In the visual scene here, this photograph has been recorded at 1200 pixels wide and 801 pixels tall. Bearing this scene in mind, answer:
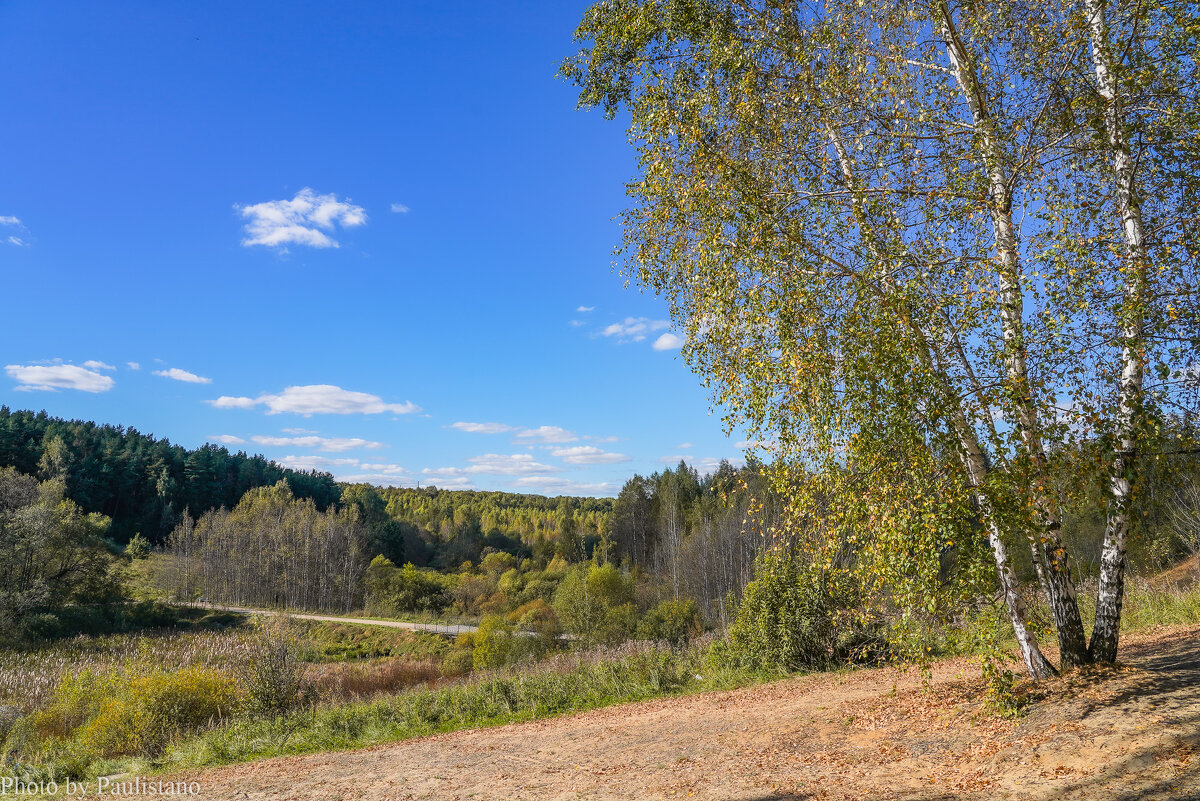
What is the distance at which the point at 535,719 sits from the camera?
12188 millimetres

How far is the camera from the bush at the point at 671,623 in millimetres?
27453

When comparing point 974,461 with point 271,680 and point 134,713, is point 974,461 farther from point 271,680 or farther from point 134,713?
point 134,713

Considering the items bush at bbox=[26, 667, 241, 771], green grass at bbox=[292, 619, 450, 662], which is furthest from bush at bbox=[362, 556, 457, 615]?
bush at bbox=[26, 667, 241, 771]

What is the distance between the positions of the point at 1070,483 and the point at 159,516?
88.9 metres

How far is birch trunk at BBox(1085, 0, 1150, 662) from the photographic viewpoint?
570 cm

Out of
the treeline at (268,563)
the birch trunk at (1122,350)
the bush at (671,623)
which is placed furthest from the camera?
the treeline at (268,563)

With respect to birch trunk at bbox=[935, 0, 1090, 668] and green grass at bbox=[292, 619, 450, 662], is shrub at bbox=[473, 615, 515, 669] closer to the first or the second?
green grass at bbox=[292, 619, 450, 662]

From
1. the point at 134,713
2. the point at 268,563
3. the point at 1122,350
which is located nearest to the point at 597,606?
the point at 134,713

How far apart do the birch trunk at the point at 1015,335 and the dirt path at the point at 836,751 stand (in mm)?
630

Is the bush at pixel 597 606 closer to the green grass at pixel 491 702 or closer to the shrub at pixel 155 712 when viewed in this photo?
the green grass at pixel 491 702

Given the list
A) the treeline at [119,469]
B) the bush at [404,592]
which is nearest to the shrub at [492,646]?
the bush at [404,592]

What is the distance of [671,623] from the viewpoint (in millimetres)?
29016

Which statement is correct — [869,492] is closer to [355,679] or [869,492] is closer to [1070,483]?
[1070,483]

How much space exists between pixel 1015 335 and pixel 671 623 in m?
25.6
